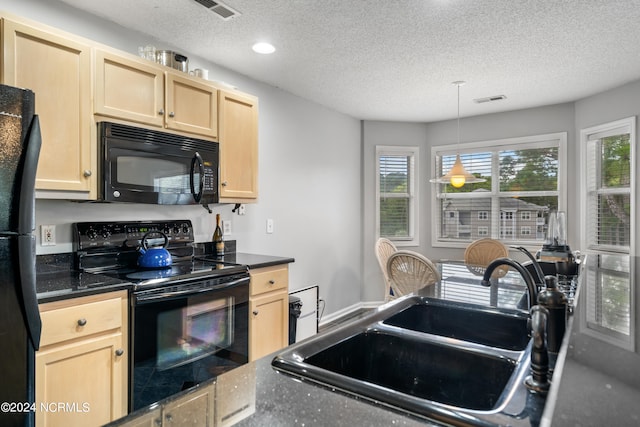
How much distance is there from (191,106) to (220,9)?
631 millimetres

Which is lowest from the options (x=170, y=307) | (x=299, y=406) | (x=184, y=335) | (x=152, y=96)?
(x=184, y=335)

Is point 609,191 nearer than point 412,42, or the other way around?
point 412,42

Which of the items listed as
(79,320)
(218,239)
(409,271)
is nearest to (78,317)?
(79,320)

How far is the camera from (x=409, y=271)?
9.98ft

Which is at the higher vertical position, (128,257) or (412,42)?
(412,42)

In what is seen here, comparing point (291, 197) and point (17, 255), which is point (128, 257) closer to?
point (17, 255)

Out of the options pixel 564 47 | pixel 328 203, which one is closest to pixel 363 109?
pixel 328 203

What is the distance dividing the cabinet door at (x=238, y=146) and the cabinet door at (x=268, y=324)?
0.78 metres

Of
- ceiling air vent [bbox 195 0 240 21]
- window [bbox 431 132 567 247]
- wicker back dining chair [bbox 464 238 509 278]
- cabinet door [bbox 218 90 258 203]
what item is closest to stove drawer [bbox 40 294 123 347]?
cabinet door [bbox 218 90 258 203]

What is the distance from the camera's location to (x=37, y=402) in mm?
1546

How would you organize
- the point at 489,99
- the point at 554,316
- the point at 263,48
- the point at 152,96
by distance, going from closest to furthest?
1. the point at 554,316
2. the point at 152,96
3. the point at 263,48
4. the point at 489,99

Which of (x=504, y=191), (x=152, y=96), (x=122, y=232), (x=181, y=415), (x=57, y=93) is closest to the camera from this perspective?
(x=181, y=415)

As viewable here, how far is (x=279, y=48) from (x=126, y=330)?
6.99ft

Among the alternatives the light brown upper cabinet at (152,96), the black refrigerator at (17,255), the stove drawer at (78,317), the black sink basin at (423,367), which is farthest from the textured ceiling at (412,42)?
the black sink basin at (423,367)
